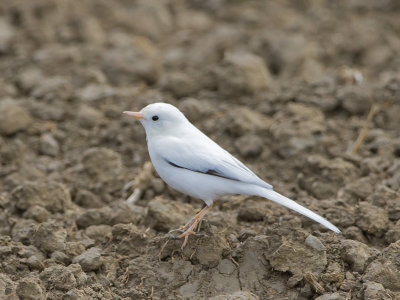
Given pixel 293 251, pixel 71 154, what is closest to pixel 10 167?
pixel 71 154

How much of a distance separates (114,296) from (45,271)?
0.52 metres

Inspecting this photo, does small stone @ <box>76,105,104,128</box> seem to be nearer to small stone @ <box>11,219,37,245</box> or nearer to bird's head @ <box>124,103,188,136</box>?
small stone @ <box>11,219,37,245</box>

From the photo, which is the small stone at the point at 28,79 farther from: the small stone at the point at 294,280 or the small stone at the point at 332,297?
the small stone at the point at 332,297

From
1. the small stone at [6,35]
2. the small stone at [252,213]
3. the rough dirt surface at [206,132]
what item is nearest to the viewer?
the rough dirt surface at [206,132]

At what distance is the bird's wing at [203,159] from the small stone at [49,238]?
104 centimetres

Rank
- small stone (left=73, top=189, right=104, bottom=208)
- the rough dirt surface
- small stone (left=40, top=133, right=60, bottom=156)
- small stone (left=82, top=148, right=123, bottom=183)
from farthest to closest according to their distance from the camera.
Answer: small stone (left=40, top=133, right=60, bottom=156), small stone (left=82, top=148, right=123, bottom=183), small stone (left=73, top=189, right=104, bottom=208), the rough dirt surface

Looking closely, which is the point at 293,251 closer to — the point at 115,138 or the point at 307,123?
the point at 307,123

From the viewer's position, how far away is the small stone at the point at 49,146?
843 cm

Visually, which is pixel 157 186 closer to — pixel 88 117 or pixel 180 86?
pixel 88 117

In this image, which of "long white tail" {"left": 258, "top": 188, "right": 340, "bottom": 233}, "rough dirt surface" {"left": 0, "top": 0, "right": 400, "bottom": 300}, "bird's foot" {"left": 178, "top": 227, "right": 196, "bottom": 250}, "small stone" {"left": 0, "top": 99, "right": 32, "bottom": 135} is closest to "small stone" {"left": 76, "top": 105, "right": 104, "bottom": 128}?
"rough dirt surface" {"left": 0, "top": 0, "right": 400, "bottom": 300}

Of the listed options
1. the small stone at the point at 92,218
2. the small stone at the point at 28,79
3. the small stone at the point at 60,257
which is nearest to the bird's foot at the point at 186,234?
the small stone at the point at 60,257

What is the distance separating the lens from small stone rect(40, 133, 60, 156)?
8430 millimetres

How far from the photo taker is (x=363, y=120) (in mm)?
8805

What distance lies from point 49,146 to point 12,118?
61 centimetres
